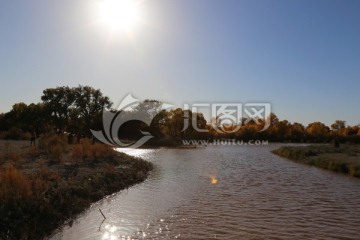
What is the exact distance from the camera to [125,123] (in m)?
91.9

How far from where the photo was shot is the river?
39.6 feet

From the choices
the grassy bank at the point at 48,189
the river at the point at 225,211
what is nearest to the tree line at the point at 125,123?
the grassy bank at the point at 48,189

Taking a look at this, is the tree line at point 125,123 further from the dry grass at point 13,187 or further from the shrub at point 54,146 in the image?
the dry grass at point 13,187

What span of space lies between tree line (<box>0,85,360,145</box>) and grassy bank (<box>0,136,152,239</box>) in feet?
108

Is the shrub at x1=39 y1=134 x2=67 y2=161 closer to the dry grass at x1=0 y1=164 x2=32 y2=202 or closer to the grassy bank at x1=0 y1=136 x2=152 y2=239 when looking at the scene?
the grassy bank at x1=0 y1=136 x2=152 y2=239

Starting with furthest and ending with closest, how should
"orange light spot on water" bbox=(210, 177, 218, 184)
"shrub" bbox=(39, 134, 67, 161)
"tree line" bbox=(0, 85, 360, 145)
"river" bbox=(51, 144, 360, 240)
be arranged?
"tree line" bbox=(0, 85, 360, 145) → "shrub" bbox=(39, 134, 67, 161) → "orange light spot on water" bbox=(210, 177, 218, 184) → "river" bbox=(51, 144, 360, 240)

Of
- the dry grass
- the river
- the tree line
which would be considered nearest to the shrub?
the river

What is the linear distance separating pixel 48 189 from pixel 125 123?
7807cm

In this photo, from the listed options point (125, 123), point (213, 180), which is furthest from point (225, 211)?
point (125, 123)

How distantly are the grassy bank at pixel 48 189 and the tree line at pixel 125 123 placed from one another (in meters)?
32.8

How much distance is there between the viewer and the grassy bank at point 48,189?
11125mm

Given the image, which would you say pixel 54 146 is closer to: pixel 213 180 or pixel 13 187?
pixel 213 180

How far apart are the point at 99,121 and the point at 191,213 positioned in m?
70.0

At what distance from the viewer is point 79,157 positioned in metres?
27.0
